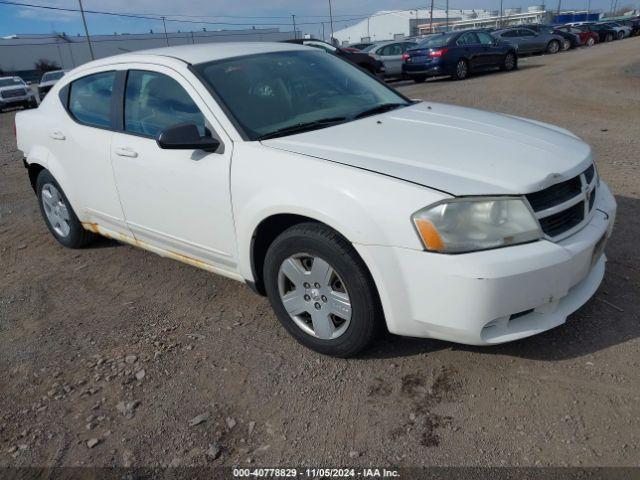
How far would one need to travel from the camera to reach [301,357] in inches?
127

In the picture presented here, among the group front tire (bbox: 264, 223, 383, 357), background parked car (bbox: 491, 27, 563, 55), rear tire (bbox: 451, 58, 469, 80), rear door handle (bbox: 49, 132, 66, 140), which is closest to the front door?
front tire (bbox: 264, 223, 383, 357)

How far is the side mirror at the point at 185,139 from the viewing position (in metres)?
3.16

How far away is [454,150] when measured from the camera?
2988 millimetres

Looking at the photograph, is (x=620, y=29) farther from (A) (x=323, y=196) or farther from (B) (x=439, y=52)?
(A) (x=323, y=196)

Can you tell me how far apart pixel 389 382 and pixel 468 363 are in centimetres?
45

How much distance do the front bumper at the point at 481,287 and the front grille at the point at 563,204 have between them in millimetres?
73

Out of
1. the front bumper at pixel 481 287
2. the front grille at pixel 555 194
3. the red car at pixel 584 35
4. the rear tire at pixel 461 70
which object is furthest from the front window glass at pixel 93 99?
the red car at pixel 584 35

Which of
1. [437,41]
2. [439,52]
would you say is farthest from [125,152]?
[437,41]

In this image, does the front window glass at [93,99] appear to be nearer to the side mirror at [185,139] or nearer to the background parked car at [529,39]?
the side mirror at [185,139]

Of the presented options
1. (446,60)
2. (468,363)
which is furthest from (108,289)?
(446,60)

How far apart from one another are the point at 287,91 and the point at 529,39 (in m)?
29.1

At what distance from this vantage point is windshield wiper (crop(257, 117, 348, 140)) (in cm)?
329

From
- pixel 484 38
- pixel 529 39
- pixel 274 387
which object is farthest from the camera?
pixel 529 39

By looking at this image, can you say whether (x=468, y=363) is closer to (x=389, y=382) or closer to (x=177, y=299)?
(x=389, y=382)
